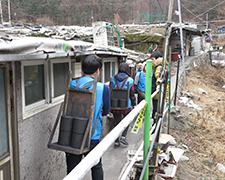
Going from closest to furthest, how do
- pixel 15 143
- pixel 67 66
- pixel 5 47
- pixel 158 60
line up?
pixel 5 47 < pixel 15 143 < pixel 67 66 < pixel 158 60

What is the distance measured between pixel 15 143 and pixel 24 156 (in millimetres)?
256

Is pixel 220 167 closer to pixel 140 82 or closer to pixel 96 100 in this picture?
pixel 140 82

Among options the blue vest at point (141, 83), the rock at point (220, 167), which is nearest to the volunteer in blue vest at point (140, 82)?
the blue vest at point (141, 83)

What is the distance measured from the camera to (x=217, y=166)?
579cm

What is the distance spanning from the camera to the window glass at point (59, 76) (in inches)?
141

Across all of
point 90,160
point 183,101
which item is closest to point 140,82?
point 90,160

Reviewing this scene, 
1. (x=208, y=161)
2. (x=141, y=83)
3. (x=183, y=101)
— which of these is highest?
(x=141, y=83)

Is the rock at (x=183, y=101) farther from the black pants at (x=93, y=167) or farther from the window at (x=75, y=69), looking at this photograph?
the black pants at (x=93, y=167)

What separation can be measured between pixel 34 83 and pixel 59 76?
0.68 m

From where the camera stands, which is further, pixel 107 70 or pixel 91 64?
pixel 107 70

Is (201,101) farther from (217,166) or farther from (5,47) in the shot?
(5,47)

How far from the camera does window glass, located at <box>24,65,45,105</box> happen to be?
2889 millimetres

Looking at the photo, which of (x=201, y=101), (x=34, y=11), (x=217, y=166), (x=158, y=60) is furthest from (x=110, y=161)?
(x=34, y=11)

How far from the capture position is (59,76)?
371 cm
